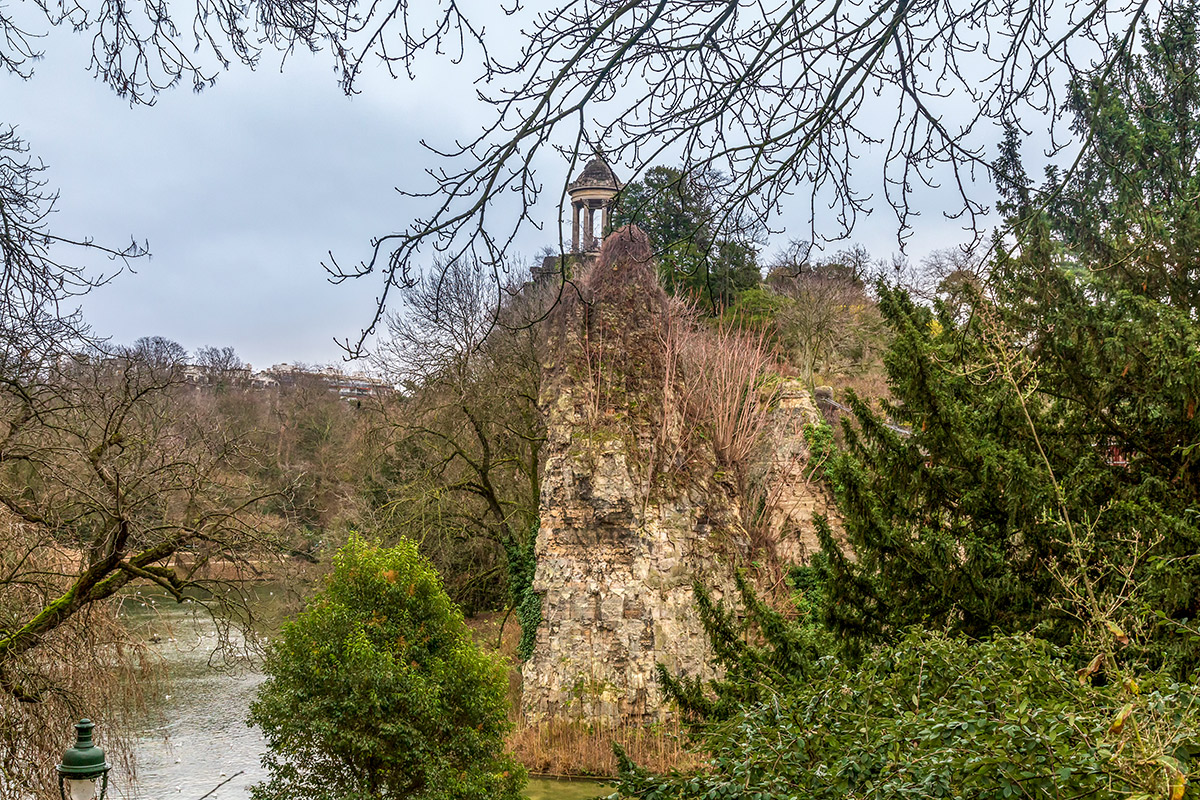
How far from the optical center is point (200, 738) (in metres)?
15.4

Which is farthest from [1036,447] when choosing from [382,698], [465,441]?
[465,441]

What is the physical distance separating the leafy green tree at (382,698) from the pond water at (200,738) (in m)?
1.72

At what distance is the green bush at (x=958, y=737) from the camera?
2676mm

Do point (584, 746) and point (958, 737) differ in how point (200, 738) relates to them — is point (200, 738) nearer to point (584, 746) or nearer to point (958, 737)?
point (584, 746)

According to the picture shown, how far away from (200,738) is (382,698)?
874 cm

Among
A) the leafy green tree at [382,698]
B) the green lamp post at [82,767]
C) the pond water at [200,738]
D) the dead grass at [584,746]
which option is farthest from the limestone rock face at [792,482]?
the green lamp post at [82,767]

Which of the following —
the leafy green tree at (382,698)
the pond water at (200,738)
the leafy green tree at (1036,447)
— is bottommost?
the pond water at (200,738)

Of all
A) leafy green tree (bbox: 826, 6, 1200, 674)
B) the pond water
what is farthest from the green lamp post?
leafy green tree (bbox: 826, 6, 1200, 674)

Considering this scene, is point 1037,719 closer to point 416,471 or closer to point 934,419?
point 934,419

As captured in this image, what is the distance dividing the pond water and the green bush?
6867mm

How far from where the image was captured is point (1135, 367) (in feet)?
20.3

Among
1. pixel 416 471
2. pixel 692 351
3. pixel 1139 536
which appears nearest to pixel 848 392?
pixel 1139 536

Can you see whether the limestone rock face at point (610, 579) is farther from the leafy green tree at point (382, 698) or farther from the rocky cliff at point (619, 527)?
the leafy green tree at point (382, 698)

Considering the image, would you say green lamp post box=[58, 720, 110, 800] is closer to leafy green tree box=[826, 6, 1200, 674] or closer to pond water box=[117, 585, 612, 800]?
pond water box=[117, 585, 612, 800]
